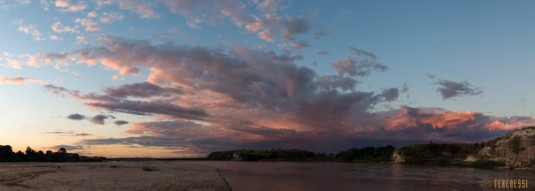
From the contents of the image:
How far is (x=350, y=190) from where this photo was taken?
1945 inches

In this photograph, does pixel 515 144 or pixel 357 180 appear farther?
pixel 515 144

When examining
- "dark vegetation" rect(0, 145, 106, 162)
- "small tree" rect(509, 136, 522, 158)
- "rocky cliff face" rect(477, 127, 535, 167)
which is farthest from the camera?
"small tree" rect(509, 136, 522, 158)

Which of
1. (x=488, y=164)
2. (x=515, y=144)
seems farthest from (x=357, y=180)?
(x=515, y=144)

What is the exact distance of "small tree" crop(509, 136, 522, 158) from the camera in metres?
180

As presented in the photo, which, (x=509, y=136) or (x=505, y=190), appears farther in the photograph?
(x=509, y=136)

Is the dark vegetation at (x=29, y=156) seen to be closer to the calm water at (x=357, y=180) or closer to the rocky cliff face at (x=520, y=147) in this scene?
the calm water at (x=357, y=180)

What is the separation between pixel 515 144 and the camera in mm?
183125

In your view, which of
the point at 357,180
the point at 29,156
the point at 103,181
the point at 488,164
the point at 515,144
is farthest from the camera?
the point at 515,144

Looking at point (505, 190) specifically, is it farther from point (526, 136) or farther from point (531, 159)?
point (526, 136)

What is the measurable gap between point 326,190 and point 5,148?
156 meters

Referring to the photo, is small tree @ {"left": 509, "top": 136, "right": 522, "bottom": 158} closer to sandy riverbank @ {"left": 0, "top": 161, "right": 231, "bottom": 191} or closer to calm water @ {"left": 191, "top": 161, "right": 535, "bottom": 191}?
calm water @ {"left": 191, "top": 161, "right": 535, "bottom": 191}

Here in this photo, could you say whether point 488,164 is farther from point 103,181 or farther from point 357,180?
point 103,181

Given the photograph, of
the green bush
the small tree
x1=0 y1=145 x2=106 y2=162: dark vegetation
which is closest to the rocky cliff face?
the small tree

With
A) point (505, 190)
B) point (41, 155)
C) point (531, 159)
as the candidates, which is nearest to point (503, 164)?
point (531, 159)
